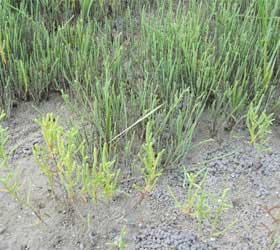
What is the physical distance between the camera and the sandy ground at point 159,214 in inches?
64.1

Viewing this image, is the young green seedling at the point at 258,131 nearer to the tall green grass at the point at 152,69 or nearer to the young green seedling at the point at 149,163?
the tall green grass at the point at 152,69

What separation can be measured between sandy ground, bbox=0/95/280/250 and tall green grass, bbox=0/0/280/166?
124mm

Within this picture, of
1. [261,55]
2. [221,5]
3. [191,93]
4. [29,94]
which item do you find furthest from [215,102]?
[29,94]

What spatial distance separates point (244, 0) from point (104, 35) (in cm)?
65

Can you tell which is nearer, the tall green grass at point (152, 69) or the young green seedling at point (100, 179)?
the young green seedling at point (100, 179)

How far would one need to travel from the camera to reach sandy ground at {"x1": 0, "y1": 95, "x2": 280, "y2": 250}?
1.63 metres

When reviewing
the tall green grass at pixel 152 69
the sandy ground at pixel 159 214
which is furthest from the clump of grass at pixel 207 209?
the tall green grass at pixel 152 69

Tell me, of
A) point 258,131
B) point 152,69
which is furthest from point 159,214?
point 152,69

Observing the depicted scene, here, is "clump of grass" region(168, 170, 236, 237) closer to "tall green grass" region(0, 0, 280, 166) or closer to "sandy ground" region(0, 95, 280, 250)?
"sandy ground" region(0, 95, 280, 250)

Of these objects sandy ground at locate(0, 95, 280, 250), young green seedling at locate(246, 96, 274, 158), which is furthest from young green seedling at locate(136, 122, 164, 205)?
young green seedling at locate(246, 96, 274, 158)

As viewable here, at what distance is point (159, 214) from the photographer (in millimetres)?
1700

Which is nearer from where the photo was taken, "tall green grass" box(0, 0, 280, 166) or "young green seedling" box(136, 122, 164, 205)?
"young green seedling" box(136, 122, 164, 205)

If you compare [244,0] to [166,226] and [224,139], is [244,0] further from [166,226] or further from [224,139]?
[166,226]

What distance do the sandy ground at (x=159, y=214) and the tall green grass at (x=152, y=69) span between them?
0.12 m
